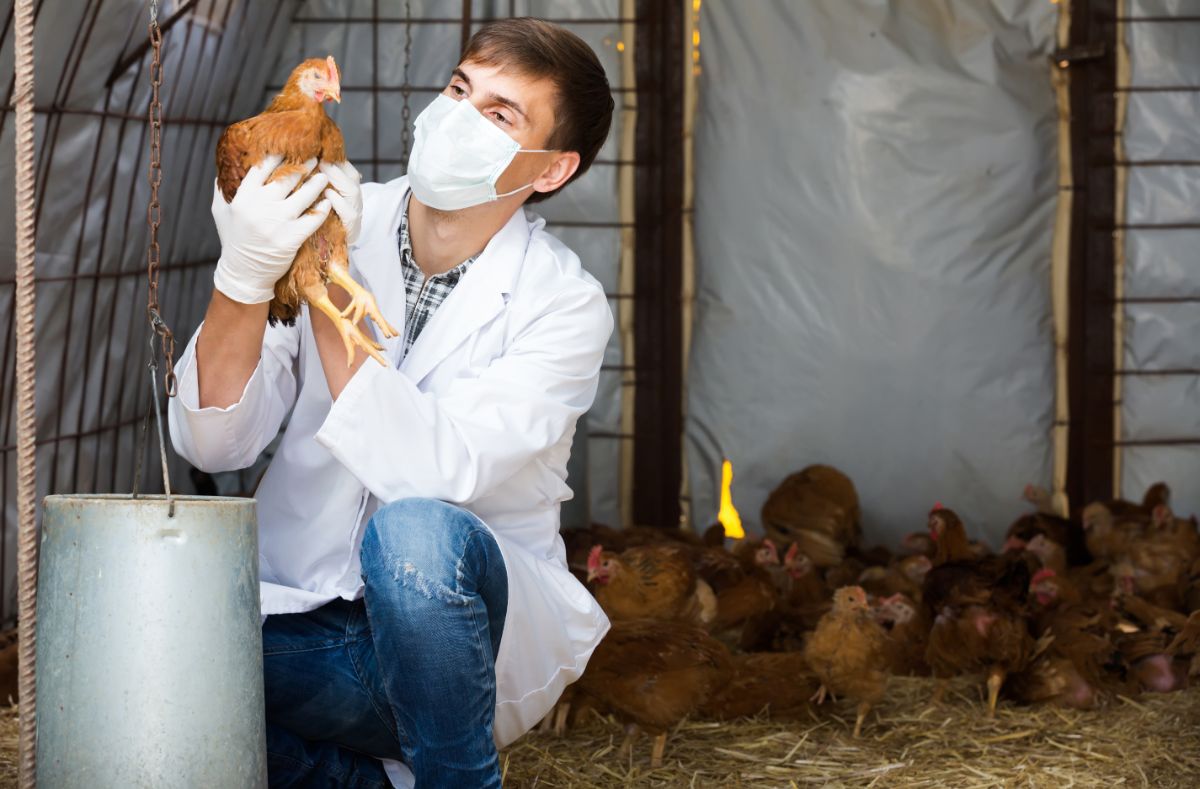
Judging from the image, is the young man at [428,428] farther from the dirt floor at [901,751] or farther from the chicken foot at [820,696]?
the chicken foot at [820,696]

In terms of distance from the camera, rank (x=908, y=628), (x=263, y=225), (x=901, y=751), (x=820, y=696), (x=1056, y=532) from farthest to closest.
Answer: (x=1056, y=532) → (x=908, y=628) → (x=820, y=696) → (x=901, y=751) → (x=263, y=225)

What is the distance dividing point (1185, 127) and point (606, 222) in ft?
6.39

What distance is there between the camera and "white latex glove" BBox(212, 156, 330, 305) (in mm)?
1812

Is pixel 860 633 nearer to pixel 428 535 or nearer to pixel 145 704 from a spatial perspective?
pixel 428 535

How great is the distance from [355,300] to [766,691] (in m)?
1.79

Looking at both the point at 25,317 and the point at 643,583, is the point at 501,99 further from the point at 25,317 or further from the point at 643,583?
the point at 643,583

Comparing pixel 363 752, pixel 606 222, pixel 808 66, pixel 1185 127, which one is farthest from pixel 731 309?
pixel 363 752

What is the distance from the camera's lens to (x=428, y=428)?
6.58 feet

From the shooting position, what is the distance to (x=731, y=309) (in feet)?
15.7

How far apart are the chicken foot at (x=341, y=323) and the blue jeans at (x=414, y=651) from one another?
23 centimetres

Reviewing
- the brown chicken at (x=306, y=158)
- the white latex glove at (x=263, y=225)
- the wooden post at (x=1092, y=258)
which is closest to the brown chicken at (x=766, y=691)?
the brown chicken at (x=306, y=158)

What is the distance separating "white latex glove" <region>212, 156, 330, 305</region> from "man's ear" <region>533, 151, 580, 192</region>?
23.8 inches

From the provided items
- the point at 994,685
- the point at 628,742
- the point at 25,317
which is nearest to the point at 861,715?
the point at 994,685

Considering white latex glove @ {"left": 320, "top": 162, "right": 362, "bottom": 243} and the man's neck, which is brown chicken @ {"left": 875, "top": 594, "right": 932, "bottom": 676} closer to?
the man's neck
